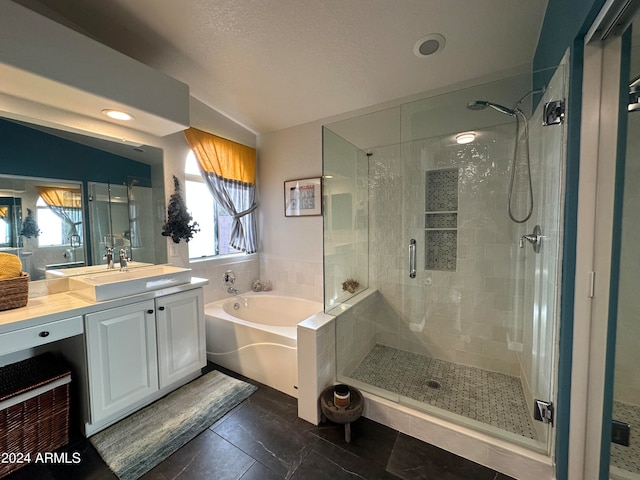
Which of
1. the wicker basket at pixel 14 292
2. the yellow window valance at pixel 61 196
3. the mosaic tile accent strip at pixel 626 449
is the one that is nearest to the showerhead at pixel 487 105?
the mosaic tile accent strip at pixel 626 449

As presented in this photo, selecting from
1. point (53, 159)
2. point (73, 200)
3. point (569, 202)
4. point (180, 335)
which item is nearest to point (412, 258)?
point (569, 202)

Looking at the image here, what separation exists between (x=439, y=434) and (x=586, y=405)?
29.4 inches

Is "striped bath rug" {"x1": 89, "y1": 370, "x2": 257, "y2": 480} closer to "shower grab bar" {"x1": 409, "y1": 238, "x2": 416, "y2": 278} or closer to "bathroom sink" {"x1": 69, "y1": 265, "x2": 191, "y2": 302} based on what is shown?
"bathroom sink" {"x1": 69, "y1": 265, "x2": 191, "y2": 302}

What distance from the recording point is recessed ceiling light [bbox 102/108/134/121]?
1846 mm

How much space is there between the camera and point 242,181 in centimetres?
310

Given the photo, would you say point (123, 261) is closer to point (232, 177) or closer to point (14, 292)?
point (14, 292)

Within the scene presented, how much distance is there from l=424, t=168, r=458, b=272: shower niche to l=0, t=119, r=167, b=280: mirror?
250 centimetres

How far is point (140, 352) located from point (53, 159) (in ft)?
4.81

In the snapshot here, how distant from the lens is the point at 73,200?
1.91m

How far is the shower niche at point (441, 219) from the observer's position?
7.61 feet

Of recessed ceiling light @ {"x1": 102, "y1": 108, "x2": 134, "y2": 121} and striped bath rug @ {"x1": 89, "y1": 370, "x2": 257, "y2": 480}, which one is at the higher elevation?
recessed ceiling light @ {"x1": 102, "y1": 108, "x2": 134, "y2": 121}

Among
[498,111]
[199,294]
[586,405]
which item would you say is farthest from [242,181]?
[586,405]

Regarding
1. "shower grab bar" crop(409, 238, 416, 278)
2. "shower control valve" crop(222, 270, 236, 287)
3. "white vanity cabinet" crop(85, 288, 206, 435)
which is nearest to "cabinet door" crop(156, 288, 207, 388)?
"white vanity cabinet" crop(85, 288, 206, 435)

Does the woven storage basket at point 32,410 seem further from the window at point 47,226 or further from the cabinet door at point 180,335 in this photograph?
the window at point 47,226
